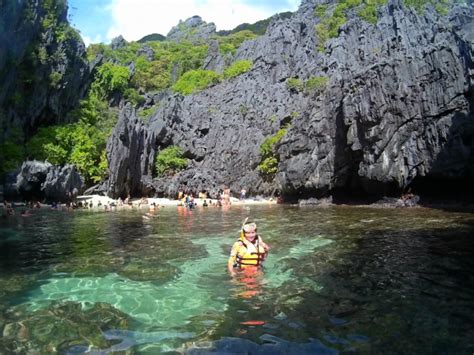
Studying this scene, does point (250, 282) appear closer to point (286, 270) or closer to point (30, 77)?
point (286, 270)

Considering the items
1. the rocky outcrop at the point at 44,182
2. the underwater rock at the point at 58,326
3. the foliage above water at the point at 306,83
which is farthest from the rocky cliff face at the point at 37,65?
the underwater rock at the point at 58,326

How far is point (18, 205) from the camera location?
38.6 metres

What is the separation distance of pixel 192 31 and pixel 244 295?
13488cm

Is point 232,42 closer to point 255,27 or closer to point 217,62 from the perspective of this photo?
point 217,62

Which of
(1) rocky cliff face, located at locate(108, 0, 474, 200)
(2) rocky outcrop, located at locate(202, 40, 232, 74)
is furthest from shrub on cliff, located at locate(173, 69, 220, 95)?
(1) rocky cliff face, located at locate(108, 0, 474, 200)

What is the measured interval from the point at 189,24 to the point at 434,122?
421ft

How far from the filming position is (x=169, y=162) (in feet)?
179

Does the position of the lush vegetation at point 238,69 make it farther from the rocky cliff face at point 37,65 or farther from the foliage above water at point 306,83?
the rocky cliff face at point 37,65

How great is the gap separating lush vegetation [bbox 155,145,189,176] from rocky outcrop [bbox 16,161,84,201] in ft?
46.7

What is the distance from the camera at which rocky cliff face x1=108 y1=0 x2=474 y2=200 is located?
102 ft

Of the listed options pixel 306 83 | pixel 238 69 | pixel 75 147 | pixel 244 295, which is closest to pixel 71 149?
pixel 75 147

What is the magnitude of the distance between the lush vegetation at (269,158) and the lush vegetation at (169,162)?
11.1 metres

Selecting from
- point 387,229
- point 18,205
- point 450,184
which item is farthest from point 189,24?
point 387,229

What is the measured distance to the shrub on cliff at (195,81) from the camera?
75688 millimetres
